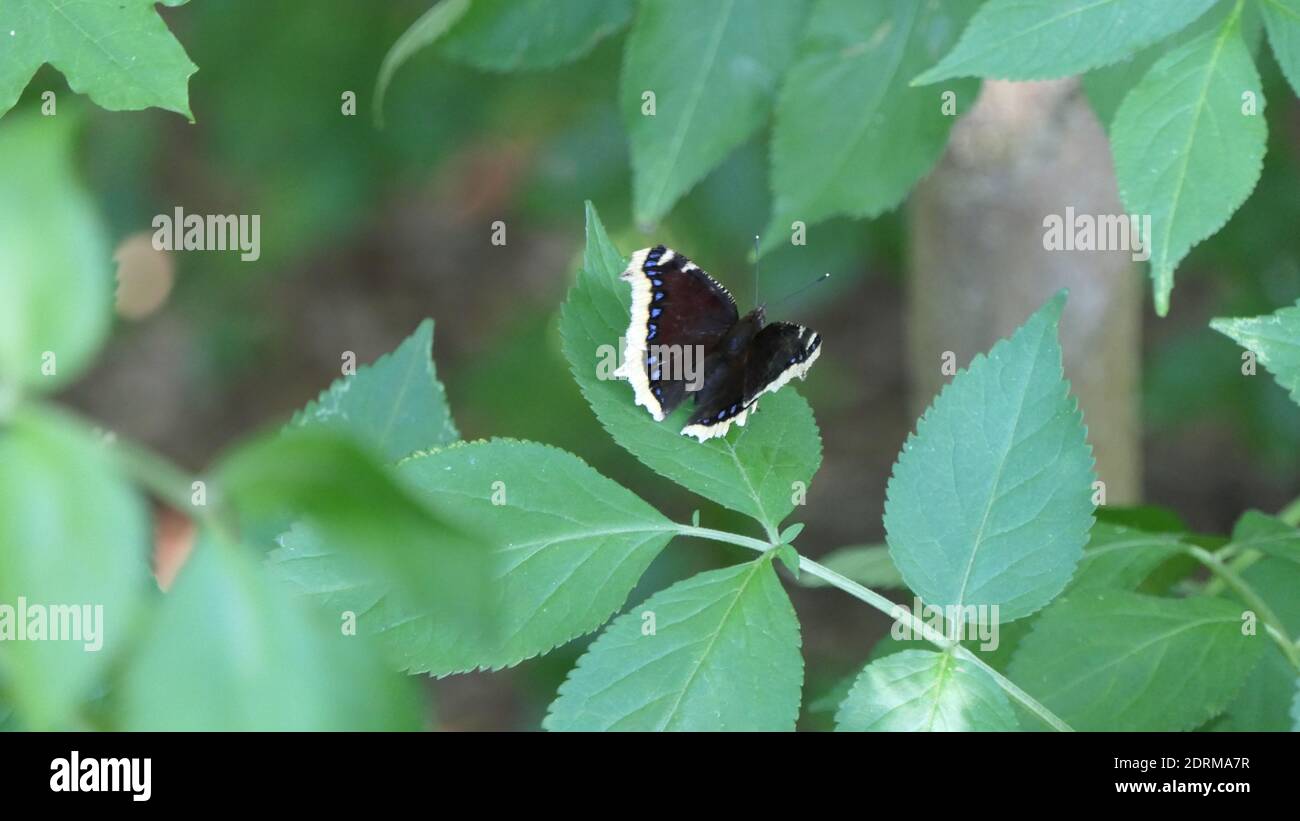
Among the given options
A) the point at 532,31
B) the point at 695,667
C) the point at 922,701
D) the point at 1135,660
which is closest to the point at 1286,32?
the point at 1135,660

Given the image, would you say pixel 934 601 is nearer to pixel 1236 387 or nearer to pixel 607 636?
pixel 607 636

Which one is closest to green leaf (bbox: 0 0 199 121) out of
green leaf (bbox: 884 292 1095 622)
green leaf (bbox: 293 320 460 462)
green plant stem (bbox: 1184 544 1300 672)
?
green leaf (bbox: 293 320 460 462)

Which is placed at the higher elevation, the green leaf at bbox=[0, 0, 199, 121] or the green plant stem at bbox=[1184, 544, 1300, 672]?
the green leaf at bbox=[0, 0, 199, 121]

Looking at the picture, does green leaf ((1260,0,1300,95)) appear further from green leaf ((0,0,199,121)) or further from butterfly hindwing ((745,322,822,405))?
green leaf ((0,0,199,121))

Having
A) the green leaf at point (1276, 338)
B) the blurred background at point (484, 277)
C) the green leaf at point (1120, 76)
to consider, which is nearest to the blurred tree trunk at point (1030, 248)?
the blurred background at point (484, 277)

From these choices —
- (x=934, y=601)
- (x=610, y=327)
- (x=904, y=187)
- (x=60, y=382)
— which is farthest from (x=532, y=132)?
(x=60, y=382)

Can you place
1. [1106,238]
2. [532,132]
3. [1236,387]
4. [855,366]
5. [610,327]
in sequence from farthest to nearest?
[855,366], [532,132], [1236,387], [1106,238], [610,327]

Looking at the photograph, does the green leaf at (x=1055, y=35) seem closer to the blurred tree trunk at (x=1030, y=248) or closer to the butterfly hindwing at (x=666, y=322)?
the butterfly hindwing at (x=666, y=322)

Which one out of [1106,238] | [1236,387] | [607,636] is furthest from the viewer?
[1236,387]
